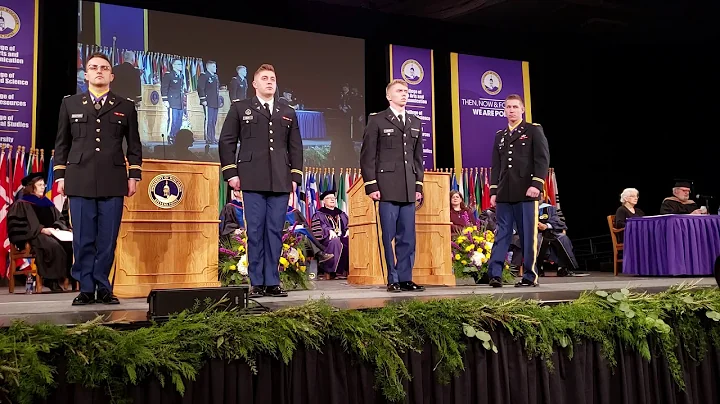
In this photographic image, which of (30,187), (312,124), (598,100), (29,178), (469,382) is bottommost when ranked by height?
(469,382)

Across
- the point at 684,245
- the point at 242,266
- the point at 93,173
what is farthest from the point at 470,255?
the point at 93,173

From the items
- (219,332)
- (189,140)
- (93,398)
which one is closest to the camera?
(93,398)

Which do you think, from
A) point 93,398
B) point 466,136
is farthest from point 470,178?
point 93,398

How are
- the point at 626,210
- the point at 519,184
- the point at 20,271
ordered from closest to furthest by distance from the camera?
the point at 519,184, the point at 20,271, the point at 626,210

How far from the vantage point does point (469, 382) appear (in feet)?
9.27

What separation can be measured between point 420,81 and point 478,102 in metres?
1.21

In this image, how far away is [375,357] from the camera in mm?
2578

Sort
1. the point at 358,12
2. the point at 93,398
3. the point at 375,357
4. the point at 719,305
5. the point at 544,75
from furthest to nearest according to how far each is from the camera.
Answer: the point at 544,75 < the point at 358,12 < the point at 719,305 < the point at 375,357 < the point at 93,398

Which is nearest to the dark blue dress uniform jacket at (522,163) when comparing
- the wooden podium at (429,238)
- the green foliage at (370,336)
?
the wooden podium at (429,238)

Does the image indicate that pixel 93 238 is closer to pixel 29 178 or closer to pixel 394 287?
pixel 394 287

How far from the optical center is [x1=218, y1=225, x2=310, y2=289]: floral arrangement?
564 cm

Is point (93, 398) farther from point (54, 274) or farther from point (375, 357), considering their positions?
point (54, 274)

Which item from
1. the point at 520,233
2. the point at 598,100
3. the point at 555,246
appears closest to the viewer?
the point at 520,233

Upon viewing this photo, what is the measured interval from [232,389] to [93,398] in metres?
0.49
